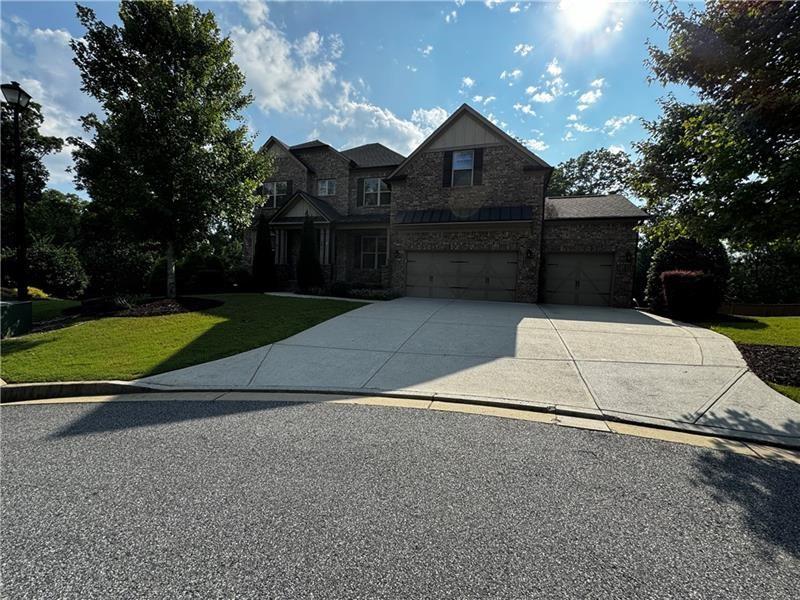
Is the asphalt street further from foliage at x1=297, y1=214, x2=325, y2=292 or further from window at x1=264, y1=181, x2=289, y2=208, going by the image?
window at x1=264, y1=181, x2=289, y2=208

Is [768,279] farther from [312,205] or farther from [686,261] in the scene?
[312,205]

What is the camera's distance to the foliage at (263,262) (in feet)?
60.2

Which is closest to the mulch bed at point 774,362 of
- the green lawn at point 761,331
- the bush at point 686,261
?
the green lawn at point 761,331

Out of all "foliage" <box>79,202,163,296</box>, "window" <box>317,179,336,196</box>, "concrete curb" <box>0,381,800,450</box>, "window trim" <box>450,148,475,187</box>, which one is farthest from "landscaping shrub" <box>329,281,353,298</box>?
"foliage" <box>79,202,163,296</box>

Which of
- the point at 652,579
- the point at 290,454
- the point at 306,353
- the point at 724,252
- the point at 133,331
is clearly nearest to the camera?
the point at 652,579

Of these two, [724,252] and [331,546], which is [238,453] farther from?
[724,252]

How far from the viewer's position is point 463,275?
50.9 ft

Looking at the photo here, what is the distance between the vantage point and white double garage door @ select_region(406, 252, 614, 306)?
48.5ft

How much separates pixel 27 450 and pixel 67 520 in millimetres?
1621

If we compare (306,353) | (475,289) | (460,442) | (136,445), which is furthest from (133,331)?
(475,289)

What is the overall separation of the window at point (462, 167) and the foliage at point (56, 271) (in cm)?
2129

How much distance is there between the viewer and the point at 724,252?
43.2 ft

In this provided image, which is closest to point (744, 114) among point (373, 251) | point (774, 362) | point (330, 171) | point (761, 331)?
point (774, 362)

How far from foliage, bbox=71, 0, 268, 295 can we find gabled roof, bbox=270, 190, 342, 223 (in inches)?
272
